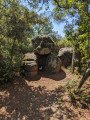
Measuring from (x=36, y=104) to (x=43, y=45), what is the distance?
17.2 feet

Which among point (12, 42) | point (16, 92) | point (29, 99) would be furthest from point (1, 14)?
point (29, 99)

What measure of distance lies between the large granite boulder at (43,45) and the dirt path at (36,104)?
10.8 feet

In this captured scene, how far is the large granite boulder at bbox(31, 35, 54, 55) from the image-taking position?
828 cm

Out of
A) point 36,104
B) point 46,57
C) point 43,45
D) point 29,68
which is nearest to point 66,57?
point 46,57

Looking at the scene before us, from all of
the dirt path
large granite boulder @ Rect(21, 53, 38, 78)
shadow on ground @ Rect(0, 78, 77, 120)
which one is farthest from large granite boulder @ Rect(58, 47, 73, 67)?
shadow on ground @ Rect(0, 78, 77, 120)

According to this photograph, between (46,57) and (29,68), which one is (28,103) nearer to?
(29,68)

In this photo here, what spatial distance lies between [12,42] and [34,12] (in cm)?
282

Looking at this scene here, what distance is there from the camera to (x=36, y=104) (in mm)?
4184

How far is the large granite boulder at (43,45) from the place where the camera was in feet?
27.2

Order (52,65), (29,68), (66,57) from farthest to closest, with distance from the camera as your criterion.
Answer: (66,57) → (52,65) → (29,68)

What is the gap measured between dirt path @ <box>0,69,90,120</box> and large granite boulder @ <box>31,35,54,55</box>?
3.28m

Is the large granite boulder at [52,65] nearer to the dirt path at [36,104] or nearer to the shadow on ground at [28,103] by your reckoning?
the dirt path at [36,104]

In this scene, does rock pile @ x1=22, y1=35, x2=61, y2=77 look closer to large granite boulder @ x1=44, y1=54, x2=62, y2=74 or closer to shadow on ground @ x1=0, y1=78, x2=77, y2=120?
large granite boulder @ x1=44, y1=54, x2=62, y2=74

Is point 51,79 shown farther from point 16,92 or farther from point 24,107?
point 24,107
